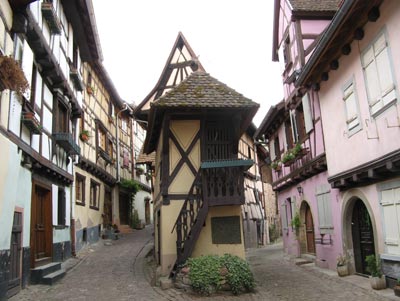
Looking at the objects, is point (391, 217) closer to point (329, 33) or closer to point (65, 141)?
point (329, 33)

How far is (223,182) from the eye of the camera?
30.5 feet

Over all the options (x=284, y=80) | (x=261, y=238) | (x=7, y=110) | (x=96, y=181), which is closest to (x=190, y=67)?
(x=284, y=80)

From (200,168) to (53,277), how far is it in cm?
440

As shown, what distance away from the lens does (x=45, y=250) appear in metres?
10.6

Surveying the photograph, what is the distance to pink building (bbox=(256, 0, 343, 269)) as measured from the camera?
11.1 m

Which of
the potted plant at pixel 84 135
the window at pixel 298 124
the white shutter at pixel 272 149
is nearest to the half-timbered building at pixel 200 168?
the window at pixel 298 124

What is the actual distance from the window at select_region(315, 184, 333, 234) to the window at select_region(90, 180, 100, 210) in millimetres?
9569

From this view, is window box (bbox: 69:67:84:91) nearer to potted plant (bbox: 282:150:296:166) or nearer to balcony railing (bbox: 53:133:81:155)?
balcony railing (bbox: 53:133:81:155)

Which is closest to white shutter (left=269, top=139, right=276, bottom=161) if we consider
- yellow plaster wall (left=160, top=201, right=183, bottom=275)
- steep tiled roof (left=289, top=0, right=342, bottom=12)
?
steep tiled roof (left=289, top=0, right=342, bottom=12)

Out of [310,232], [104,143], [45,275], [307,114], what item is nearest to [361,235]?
[310,232]

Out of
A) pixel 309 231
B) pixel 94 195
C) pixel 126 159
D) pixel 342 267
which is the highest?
pixel 126 159

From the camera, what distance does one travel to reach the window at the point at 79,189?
1485 cm

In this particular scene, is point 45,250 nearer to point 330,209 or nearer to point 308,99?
point 330,209

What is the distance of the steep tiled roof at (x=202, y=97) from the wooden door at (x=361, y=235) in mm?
3706
